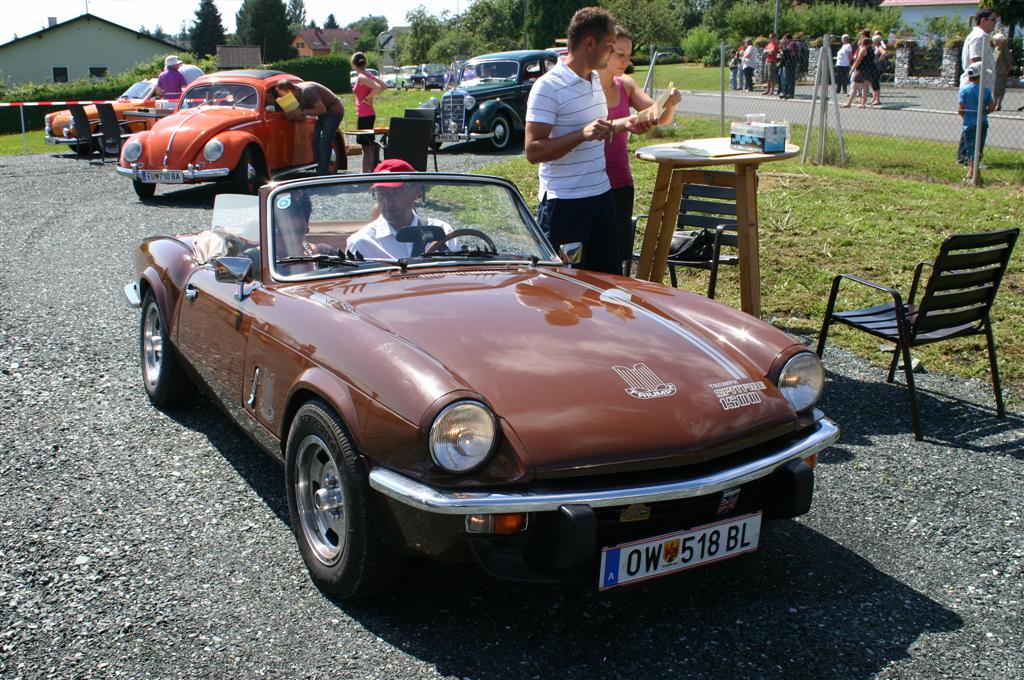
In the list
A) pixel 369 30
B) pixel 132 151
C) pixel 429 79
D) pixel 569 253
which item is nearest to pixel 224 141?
pixel 132 151

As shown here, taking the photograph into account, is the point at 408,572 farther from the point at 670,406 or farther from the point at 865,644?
the point at 865,644

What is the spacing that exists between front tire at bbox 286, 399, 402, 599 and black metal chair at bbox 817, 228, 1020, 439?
284 cm

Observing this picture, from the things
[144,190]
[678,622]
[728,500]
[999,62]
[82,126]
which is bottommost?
[678,622]

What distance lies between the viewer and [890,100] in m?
22.2

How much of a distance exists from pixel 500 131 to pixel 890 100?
9928mm

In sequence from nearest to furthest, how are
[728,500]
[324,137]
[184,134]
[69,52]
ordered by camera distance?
[728,500] → [184,134] → [324,137] → [69,52]

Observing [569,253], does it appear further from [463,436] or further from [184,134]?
[184,134]

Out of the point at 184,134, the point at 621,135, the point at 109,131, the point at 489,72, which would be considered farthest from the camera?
the point at 489,72

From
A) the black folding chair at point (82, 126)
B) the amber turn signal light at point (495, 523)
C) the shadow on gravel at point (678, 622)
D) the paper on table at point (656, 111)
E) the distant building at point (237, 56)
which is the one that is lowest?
the shadow on gravel at point (678, 622)

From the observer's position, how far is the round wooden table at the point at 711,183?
560cm

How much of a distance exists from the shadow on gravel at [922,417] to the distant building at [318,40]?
12536 centimetres

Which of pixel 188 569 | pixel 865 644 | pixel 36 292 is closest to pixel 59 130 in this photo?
pixel 36 292

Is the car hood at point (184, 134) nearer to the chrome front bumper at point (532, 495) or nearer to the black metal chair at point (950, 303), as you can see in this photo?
the black metal chair at point (950, 303)

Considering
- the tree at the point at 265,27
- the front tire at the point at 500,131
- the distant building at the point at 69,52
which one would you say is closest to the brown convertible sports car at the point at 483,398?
the front tire at the point at 500,131
